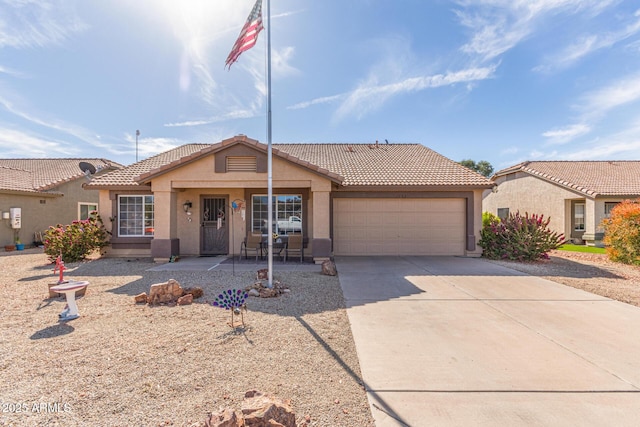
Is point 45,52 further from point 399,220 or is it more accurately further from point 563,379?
point 563,379

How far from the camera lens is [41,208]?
670 inches

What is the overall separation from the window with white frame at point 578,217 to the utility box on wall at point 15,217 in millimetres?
30838

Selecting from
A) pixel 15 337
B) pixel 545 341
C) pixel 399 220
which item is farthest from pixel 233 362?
pixel 399 220

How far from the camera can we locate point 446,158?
15.1m

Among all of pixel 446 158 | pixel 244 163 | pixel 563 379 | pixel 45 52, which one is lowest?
pixel 563 379

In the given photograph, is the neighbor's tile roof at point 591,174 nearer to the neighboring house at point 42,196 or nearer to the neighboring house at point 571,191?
the neighboring house at point 571,191

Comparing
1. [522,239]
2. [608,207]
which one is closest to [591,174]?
[608,207]

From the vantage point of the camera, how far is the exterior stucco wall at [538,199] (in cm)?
1789

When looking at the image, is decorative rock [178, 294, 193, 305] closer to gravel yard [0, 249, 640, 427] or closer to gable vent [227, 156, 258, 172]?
gravel yard [0, 249, 640, 427]

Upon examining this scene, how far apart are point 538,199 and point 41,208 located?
30035 mm

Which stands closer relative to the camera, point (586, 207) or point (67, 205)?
point (586, 207)

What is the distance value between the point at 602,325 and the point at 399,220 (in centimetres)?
780

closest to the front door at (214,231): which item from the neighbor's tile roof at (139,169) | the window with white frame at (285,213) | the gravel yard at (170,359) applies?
the window with white frame at (285,213)

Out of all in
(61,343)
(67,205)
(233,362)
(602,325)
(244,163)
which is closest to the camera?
(233,362)
